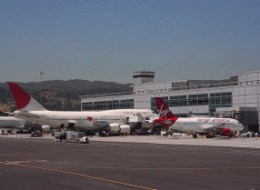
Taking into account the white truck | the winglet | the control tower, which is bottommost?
the white truck

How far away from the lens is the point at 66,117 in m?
104

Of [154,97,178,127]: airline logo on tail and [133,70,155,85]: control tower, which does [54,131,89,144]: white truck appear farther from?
[133,70,155,85]: control tower

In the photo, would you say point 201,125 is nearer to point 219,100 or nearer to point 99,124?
point 99,124

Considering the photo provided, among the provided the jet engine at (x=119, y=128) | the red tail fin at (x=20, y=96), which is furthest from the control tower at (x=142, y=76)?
the red tail fin at (x=20, y=96)

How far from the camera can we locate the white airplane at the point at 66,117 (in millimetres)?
100562

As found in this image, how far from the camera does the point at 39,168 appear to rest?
30578 mm

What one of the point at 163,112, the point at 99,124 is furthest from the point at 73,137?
the point at 99,124

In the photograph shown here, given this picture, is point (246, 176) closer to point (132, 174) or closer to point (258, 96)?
point (132, 174)

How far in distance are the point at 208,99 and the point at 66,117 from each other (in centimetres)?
3763

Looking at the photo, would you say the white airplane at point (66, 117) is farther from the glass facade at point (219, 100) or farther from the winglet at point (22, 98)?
the glass facade at point (219, 100)

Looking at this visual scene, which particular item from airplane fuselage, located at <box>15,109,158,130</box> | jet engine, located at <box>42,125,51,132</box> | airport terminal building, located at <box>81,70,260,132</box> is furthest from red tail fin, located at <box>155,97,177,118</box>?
jet engine, located at <box>42,125,51,132</box>

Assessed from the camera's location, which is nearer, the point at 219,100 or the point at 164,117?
the point at 164,117

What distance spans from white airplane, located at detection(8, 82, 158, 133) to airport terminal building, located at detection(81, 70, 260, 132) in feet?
56.5

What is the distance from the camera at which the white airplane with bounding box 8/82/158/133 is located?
10056 cm
